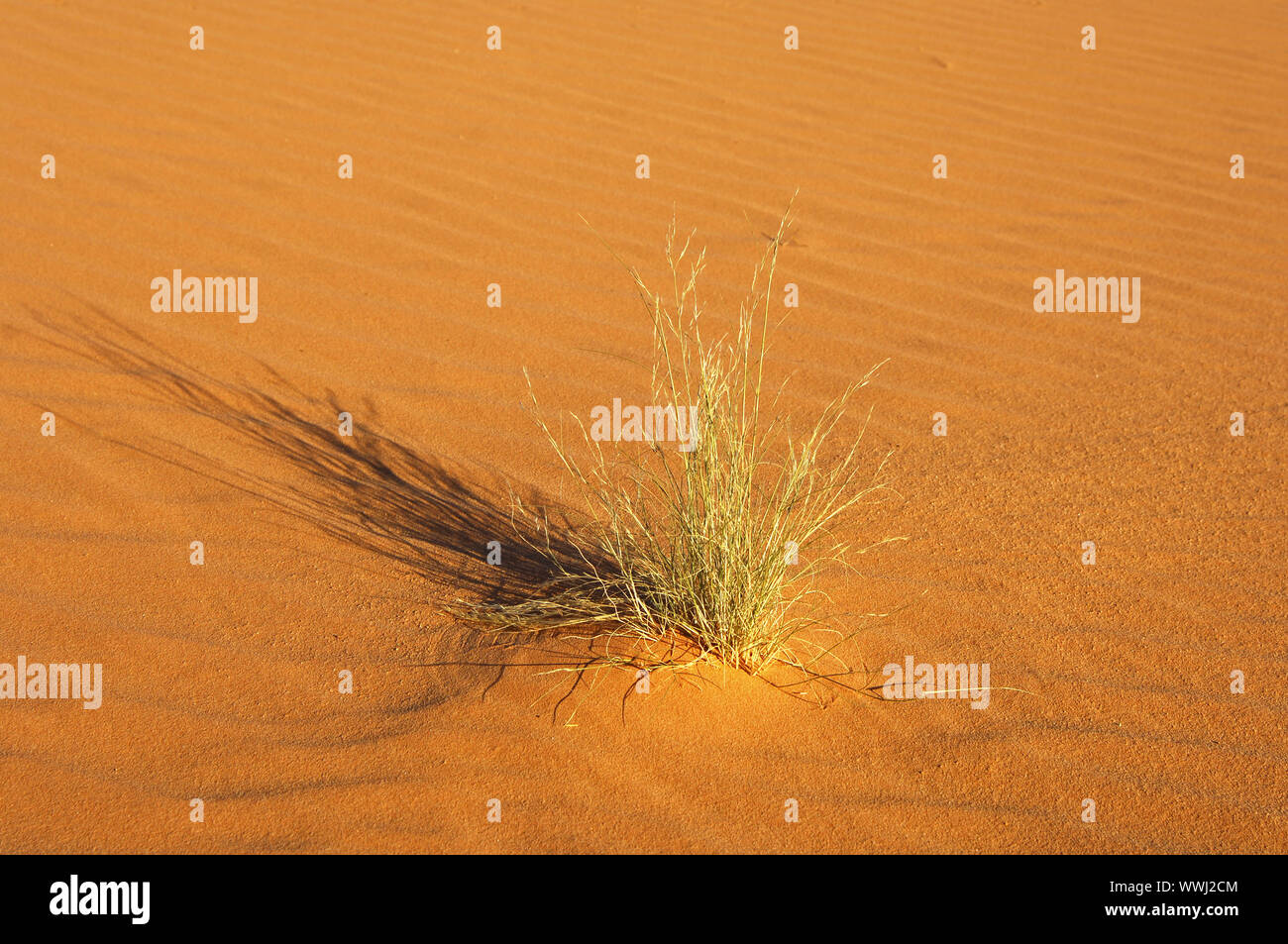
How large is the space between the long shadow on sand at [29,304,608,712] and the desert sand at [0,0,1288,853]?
0.05 feet

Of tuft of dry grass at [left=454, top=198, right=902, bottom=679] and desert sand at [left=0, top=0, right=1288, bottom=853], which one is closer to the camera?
desert sand at [left=0, top=0, right=1288, bottom=853]

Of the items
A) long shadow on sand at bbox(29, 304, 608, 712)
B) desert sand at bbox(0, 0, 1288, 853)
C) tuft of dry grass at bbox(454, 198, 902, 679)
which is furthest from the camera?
long shadow on sand at bbox(29, 304, 608, 712)

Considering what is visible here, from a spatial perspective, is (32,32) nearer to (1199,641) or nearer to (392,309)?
(392,309)

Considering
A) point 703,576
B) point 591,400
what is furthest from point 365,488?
point 703,576

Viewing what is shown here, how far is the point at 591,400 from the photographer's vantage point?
3666mm

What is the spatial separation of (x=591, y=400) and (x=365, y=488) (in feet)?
2.74

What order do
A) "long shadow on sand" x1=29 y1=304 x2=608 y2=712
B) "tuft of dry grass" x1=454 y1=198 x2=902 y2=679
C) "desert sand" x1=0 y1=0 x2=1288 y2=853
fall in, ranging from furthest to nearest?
"long shadow on sand" x1=29 y1=304 x2=608 y2=712 → "tuft of dry grass" x1=454 y1=198 x2=902 y2=679 → "desert sand" x1=0 y1=0 x2=1288 y2=853

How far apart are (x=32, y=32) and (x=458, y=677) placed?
5.30 meters

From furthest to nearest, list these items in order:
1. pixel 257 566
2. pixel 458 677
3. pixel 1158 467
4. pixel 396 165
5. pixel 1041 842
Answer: pixel 396 165, pixel 1158 467, pixel 257 566, pixel 458 677, pixel 1041 842

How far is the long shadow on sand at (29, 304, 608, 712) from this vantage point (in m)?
2.79

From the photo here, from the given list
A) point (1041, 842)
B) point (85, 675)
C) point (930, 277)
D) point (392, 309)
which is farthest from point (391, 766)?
point (930, 277)

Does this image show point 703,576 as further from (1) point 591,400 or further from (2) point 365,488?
(1) point 591,400

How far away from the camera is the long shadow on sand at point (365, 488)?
279 centimetres

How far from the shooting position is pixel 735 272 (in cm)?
449
